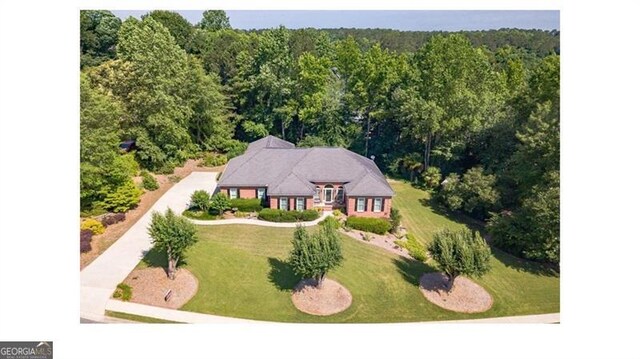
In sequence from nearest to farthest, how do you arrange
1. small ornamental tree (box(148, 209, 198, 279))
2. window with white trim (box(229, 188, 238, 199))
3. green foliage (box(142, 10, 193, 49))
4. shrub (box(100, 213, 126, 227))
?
small ornamental tree (box(148, 209, 198, 279)), shrub (box(100, 213, 126, 227)), window with white trim (box(229, 188, 238, 199)), green foliage (box(142, 10, 193, 49))

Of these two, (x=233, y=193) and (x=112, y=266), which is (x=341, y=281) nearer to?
(x=112, y=266)

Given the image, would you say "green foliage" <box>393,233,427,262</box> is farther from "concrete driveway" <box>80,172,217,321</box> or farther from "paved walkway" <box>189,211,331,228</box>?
"concrete driveway" <box>80,172,217,321</box>

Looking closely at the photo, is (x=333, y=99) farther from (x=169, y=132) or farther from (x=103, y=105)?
(x=103, y=105)

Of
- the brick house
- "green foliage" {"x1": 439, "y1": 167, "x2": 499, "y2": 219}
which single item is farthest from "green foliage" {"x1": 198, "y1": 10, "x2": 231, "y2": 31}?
"green foliage" {"x1": 439, "y1": 167, "x2": 499, "y2": 219}

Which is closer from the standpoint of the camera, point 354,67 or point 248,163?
point 248,163

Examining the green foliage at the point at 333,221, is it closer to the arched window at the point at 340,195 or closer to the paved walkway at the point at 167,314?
the arched window at the point at 340,195

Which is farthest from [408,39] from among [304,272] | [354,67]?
[304,272]

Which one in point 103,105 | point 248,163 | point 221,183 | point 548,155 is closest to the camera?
point 548,155
